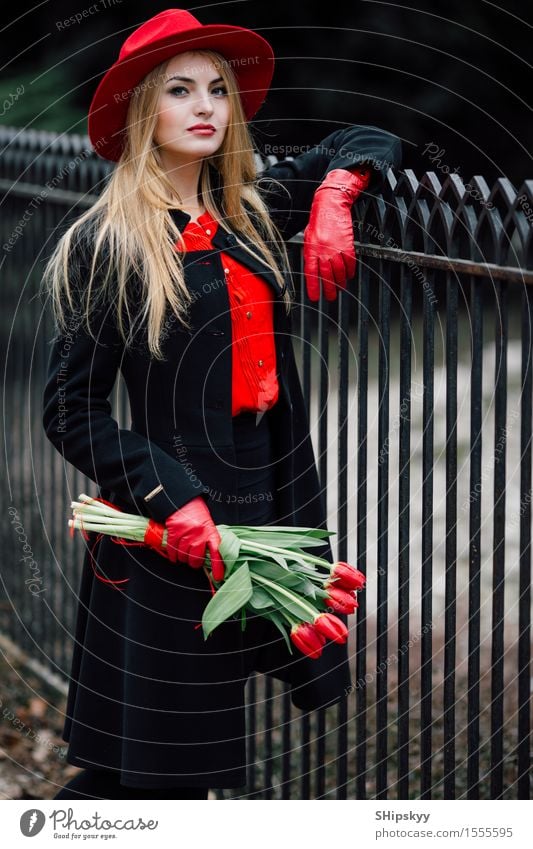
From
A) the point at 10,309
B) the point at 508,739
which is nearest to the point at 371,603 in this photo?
the point at 508,739

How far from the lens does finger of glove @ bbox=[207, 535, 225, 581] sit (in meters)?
2.61

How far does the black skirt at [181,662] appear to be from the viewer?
2.84 m

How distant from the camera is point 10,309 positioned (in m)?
5.81

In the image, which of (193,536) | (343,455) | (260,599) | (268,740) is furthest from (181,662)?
(268,740)

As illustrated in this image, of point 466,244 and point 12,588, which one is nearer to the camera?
point 466,244

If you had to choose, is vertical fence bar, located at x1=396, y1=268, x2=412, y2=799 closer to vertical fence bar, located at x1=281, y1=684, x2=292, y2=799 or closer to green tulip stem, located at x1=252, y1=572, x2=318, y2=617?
green tulip stem, located at x1=252, y1=572, x2=318, y2=617

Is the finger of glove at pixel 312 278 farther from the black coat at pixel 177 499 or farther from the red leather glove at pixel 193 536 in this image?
the red leather glove at pixel 193 536

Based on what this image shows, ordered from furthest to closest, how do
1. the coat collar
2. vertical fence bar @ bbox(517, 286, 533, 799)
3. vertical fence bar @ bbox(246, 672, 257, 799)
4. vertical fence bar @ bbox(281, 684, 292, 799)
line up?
1. vertical fence bar @ bbox(246, 672, 257, 799)
2. vertical fence bar @ bbox(281, 684, 292, 799)
3. the coat collar
4. vertical fence bar @ bbox(517, 286, 533, 799)

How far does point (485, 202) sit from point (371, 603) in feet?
12.7

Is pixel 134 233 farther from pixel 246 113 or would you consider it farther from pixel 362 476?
pixel 362 476

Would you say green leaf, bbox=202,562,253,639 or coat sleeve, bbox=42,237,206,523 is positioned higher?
coat sleeve, bbox=42,237,206,523

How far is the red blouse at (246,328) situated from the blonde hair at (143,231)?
0.05 meters

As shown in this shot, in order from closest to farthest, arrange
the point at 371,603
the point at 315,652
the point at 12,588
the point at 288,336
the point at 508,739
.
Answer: the point at 315,652
the point at 288,336
the point at 508,739
the point at 12,588
the point at 371,603

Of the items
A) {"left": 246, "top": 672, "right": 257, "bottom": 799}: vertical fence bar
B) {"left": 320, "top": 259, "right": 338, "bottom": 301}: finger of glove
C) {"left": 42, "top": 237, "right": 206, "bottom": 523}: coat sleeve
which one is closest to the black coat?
{"left": 42, "top": 237, "right": 206, "bottom": 523}: coat sleeve
